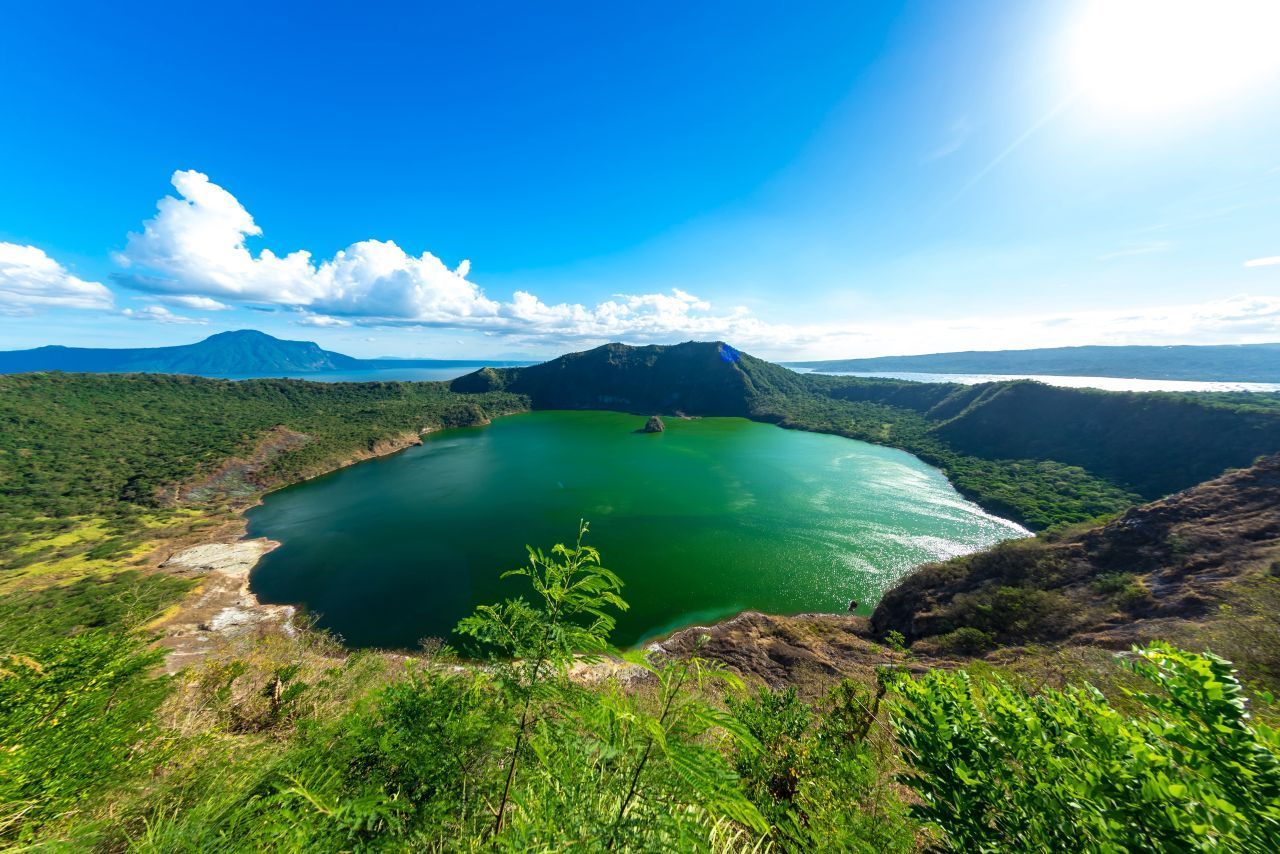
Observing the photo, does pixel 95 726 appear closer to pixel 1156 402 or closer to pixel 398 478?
pixel 398 478

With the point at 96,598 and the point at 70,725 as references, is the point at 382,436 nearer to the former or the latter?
the point at 96,598

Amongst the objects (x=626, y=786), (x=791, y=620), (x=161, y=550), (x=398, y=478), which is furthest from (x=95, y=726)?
(x=398, y=478)

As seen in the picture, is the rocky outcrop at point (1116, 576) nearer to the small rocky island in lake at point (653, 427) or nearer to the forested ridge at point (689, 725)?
the forested ridge at point (689, 725)

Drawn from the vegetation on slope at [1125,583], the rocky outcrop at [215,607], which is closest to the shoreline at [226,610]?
the rocky outcrop at [215,607]

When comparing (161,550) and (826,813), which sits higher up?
(826,813)

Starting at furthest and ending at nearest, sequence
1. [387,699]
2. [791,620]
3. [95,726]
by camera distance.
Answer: [791,620] → [95,726] → [387,699]

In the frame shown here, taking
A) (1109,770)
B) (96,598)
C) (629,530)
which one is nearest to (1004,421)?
(629,530)

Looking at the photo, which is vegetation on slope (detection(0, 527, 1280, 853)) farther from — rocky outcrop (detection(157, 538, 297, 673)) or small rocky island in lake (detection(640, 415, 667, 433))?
small rocky island in lake (detection(640, 415, 667, 433))

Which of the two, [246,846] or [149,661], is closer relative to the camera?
[246,846]
